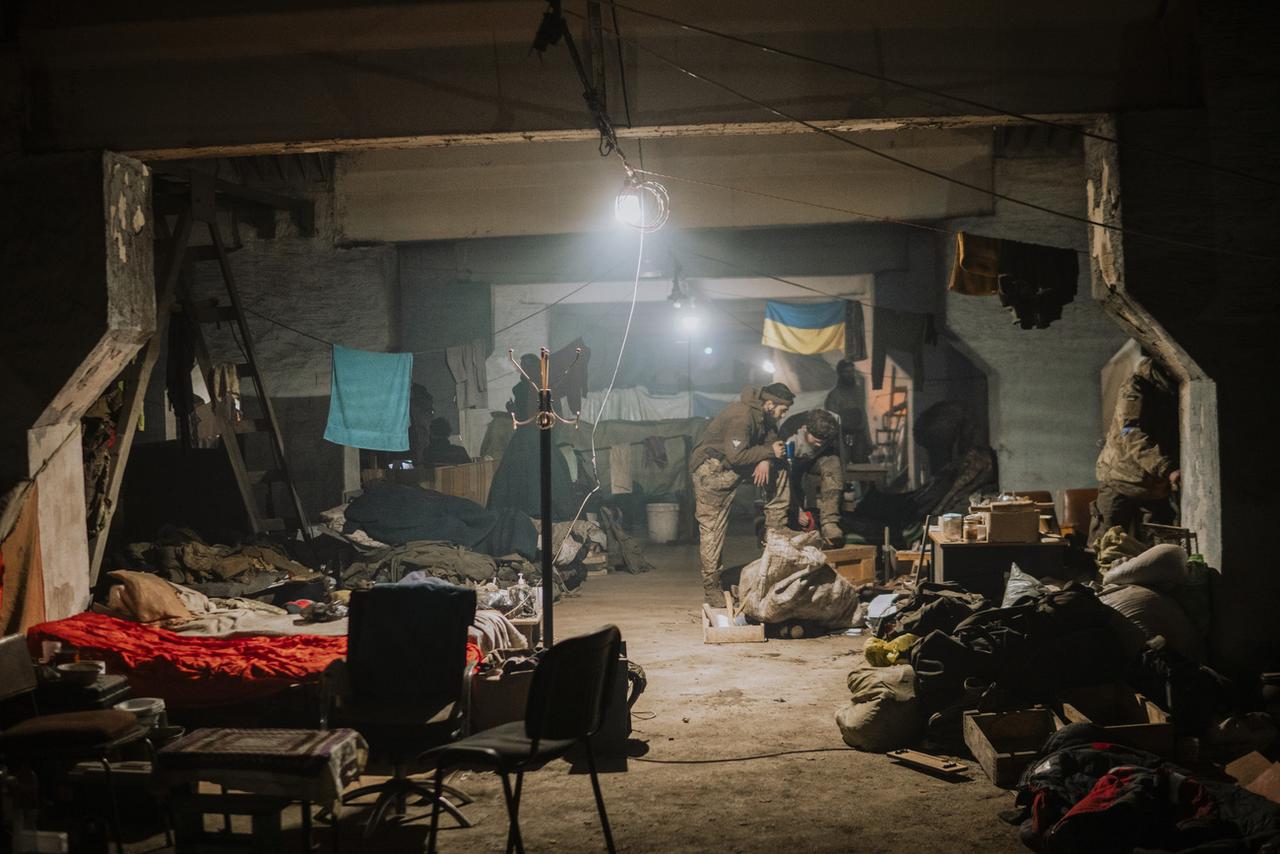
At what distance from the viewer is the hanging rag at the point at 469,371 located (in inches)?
564

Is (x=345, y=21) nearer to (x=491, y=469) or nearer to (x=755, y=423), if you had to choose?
(x=755, y=423)

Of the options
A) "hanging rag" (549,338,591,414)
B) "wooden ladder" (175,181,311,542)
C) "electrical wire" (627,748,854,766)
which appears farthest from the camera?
"hanging rag" (549,338,591,414)

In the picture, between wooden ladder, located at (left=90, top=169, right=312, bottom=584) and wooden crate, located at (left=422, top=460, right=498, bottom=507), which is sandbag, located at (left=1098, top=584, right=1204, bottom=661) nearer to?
wooden ladder, located at (left=90, top=169, right=312, bottom=584)

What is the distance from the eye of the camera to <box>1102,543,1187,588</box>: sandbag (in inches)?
265

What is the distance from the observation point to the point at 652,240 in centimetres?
1438

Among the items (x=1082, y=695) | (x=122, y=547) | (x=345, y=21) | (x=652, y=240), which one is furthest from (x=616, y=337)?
(x=1082, y=695)

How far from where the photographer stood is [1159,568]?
22.1 feet

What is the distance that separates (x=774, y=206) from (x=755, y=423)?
9.15ft

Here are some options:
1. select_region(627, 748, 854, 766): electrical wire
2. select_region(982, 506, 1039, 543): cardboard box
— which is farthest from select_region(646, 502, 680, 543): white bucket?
select_region(627, 748, 854, 766): electrical wire

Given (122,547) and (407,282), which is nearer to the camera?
(122,547)

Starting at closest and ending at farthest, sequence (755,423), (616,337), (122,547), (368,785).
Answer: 1. (368,785)
2. (122,547)
3. (755,423)
4. (616,337)

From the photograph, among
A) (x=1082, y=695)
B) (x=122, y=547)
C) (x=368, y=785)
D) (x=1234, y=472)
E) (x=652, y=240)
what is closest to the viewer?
(x=368, y=785)

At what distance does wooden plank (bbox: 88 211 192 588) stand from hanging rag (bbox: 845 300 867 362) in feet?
28.8

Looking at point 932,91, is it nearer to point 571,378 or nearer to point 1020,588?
point 1020,588
